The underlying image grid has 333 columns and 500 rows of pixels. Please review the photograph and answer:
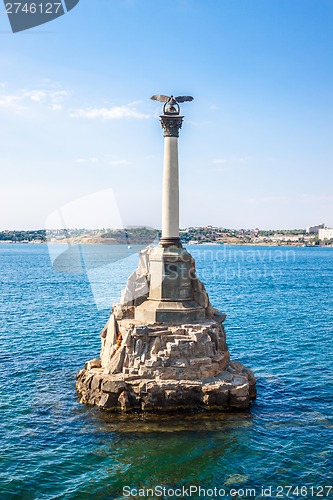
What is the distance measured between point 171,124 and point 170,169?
172 cm

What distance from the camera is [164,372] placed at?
1816 cm

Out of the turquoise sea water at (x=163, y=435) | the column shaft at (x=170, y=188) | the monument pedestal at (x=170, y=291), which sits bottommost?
the turquoise sea water at (x=163, y=435)

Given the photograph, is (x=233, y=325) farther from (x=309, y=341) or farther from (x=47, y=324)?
(x=47, y=324)

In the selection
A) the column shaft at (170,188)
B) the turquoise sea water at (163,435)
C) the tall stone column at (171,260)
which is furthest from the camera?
the column shaft at (170,188)

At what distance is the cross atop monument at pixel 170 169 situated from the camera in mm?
20594

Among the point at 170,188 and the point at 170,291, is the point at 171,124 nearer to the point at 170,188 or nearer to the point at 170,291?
the point at 170,188

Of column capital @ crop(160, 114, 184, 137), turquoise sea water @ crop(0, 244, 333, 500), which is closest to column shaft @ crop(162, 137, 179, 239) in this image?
column capital @ crop(160, 114, 184, 137)

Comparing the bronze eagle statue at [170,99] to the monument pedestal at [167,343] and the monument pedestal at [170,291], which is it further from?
the monument pedestal at [170,291]

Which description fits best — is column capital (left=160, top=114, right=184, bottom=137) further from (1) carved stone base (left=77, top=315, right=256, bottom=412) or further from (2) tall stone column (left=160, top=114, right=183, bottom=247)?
(1) carved stone base (left=77, top=315, right=256, bottom=412)

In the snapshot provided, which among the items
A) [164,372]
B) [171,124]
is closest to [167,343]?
[164,372]

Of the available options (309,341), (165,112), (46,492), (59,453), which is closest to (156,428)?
(59,453)

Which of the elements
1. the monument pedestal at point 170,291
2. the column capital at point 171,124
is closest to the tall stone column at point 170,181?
the column capital at point 171,124

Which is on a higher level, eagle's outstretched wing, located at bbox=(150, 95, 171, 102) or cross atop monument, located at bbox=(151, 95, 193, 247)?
eagle's outstretched wing, located at bbox=(150, 95, 171, 102)

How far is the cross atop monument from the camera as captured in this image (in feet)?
67.6
